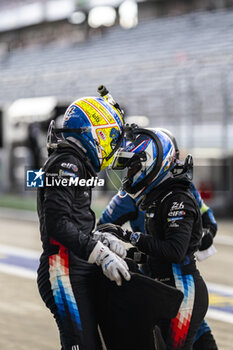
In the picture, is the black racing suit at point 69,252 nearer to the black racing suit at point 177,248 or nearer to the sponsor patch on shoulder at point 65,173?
the sponsor patch on shoulder at point 65,173

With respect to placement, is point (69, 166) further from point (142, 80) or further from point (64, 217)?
point (142, 80)

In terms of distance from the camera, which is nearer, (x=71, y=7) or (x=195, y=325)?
(x=195, y=325)

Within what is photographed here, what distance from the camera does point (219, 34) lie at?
24.7m

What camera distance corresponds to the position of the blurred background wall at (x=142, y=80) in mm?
20156

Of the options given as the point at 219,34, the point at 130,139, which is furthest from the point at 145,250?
the point at 219,34

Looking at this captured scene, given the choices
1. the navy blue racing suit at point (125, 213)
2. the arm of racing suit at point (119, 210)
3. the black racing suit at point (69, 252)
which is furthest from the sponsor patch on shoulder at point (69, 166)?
the arm of racing suit at point (119, 210)

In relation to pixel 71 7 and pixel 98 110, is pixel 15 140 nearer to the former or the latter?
pixel 71 7

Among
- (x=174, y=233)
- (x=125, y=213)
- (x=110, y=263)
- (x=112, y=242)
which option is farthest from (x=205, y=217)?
(x=110, y=263)

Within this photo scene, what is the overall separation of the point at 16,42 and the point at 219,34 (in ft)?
70.9

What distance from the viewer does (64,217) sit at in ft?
10.3

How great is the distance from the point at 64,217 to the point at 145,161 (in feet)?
2.04

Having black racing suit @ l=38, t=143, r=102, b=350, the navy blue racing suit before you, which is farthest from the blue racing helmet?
the navy blue racing suit

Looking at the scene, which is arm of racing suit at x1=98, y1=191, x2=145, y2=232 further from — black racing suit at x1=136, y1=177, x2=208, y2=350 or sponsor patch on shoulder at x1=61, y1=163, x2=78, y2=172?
sponsor patch on shoulder at x1=61, y1=163, x2=78, y2=172

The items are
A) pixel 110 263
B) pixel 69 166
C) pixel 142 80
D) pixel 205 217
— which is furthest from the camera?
pixel 142 80
